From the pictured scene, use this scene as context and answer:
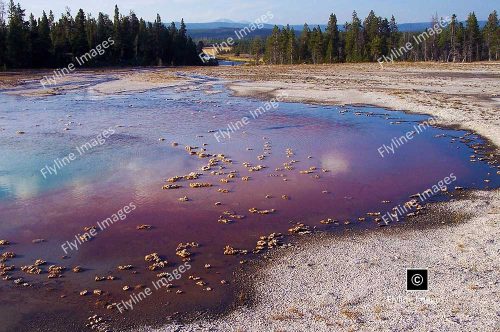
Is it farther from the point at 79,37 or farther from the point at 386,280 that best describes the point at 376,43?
the point at 386,280

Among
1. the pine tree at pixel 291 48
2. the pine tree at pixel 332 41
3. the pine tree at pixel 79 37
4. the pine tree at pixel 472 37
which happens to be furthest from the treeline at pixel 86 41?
the pine tree at pixel 472 37

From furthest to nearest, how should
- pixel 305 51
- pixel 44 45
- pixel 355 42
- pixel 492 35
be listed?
pixel 305 51, pixel 355 42, pixel 492 35, pixel 44 45

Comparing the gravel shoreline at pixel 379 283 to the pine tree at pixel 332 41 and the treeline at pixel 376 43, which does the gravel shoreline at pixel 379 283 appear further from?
the pine tree at pixel 332 41

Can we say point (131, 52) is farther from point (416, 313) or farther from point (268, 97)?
point (416, 313)

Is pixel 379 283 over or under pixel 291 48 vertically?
under

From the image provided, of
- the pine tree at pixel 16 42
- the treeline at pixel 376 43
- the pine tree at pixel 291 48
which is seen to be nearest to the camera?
the pine tree at pixel 16 42

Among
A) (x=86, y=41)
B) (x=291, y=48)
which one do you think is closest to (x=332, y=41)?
(x=291, y=48)
